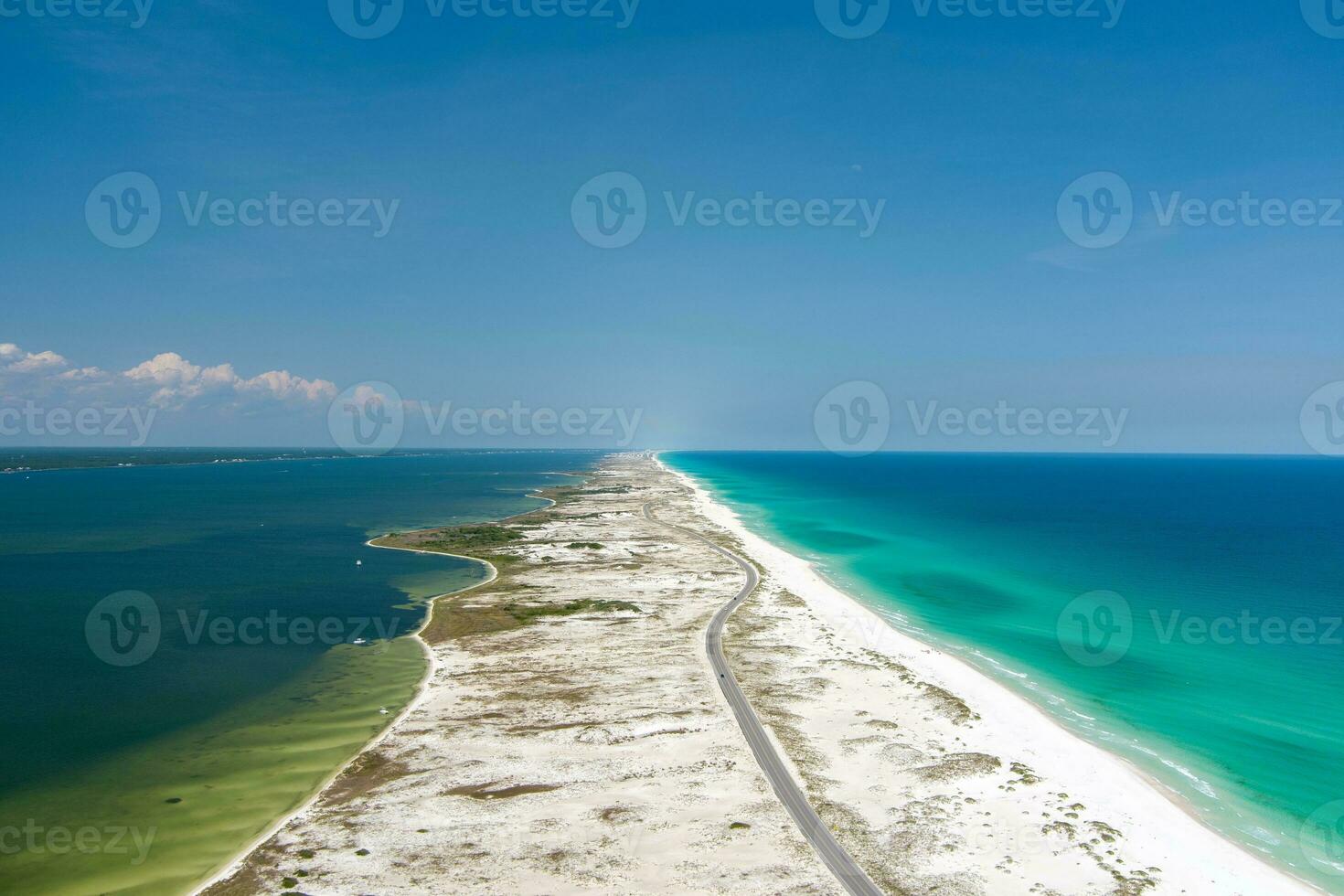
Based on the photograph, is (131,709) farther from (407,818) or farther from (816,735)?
(816,735)

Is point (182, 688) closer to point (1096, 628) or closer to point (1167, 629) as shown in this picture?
point (1096, 628)

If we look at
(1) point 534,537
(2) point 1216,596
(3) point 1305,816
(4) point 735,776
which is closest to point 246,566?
(1) point 534,537
